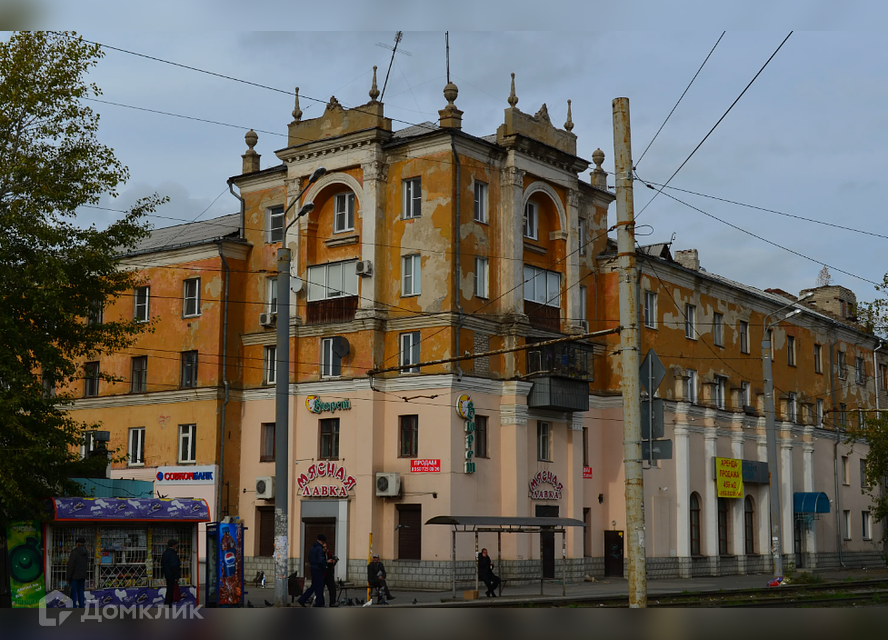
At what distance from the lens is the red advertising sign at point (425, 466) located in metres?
38.0

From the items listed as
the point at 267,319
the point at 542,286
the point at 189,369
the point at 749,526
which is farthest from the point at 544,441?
the point at 749,526

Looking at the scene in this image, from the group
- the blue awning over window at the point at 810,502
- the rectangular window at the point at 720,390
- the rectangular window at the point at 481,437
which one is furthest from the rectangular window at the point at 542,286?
the blue awning over window at the point at 810,502

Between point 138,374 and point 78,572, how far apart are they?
2383 cm

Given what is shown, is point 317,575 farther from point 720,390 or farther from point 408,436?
point 720,390

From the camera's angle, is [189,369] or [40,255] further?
[189,369]

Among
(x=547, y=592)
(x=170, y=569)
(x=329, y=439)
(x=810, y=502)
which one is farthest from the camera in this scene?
(x=810, y=502)

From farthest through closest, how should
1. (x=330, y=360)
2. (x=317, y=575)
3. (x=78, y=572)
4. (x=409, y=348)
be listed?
(x=330, y=360) → (x=409, y=348) → (x=317, y=575) → (x=78, y=572)

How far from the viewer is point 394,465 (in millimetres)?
39281

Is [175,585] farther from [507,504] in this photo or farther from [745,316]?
[745,316]

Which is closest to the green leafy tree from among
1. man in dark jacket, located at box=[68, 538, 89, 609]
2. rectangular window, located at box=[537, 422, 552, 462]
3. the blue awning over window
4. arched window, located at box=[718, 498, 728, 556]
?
man in dark jacket, located at box=[68, 538, 89, 609]

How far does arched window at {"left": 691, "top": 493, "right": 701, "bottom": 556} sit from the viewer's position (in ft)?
157

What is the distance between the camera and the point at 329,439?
41.0 metres

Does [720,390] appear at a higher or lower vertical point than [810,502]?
higher

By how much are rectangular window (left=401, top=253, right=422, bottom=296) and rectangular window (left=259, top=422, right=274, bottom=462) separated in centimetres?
810
